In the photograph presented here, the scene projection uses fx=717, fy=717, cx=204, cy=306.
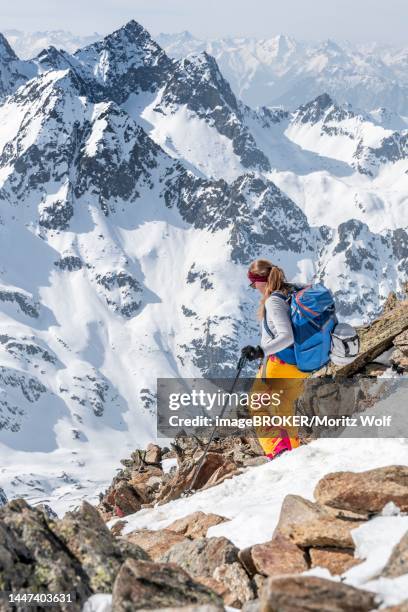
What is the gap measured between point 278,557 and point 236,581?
46 centimetres

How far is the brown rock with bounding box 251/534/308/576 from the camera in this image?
6.66m

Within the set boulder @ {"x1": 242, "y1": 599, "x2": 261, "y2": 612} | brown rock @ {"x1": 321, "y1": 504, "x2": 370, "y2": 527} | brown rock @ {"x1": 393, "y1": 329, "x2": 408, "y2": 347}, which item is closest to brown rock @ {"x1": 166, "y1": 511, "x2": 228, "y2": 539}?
brown rock @ {"x1": 321, "y1": 504, "x2": 370, "y2": 527}

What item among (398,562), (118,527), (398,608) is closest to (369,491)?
(398,562)

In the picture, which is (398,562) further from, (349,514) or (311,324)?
A: (311,324)

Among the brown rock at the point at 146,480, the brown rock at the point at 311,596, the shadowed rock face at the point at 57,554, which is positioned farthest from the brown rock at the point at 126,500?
the brown rock at the point at 311,596

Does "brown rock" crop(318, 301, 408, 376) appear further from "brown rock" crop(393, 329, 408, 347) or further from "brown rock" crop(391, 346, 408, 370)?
"brown rock" crop(391, 346, 408, 370)

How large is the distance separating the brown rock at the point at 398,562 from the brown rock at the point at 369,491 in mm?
1250

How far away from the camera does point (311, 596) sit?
16.6 ft

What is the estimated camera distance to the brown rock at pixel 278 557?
21.8 ft

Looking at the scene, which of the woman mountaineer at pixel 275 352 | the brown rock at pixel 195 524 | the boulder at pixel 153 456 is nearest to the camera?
the brown rock at pixel 195 524

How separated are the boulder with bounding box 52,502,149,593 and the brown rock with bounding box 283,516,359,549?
1.49m

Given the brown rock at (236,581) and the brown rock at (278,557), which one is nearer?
the brown rock at (236,581)

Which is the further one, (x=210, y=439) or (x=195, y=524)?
(x=210, y=439)

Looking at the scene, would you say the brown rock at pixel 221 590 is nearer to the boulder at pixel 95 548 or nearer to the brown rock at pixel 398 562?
the boulder at pixel 95 548
